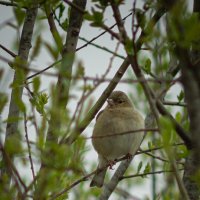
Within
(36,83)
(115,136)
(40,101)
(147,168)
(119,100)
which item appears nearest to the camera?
(36,83)

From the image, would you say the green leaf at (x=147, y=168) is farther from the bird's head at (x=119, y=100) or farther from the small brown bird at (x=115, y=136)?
the bird's head at (x=119, y=100)

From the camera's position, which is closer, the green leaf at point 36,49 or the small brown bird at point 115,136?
the green leaf at point 36,49

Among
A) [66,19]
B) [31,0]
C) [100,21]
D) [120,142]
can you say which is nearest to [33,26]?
[66,19]

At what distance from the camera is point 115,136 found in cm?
632

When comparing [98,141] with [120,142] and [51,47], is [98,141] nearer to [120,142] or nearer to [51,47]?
[120,142]

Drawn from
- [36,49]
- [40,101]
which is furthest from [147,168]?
[36,49]

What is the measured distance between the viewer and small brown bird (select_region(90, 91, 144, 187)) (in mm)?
6172

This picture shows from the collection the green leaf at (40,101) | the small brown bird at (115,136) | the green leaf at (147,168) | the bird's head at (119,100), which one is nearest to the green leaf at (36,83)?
the green leaf at (40,101)

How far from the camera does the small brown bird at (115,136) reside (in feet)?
20.2

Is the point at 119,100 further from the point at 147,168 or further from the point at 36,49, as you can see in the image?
the point at 36,49

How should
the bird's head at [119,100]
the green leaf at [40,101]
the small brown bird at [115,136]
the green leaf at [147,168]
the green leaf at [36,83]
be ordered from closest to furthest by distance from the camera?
the green leaf at [36,83], the green leaf at [40,101], the green leaf at [147,168], the small brown bird at [115,136], the bird's head at [119,100]

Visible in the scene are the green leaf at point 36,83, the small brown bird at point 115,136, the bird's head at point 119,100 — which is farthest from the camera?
the bird's head at point 119,100

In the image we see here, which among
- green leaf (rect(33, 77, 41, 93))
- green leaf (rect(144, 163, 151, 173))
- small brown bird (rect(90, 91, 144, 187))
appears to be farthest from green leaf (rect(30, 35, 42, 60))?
small brown bird (rect(90, 91, 144, 187))

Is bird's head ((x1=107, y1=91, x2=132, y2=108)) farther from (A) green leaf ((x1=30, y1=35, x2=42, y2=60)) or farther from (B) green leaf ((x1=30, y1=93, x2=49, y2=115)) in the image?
(A) green leaf ((x1=30, y1=35, x2=42, y2=60))
